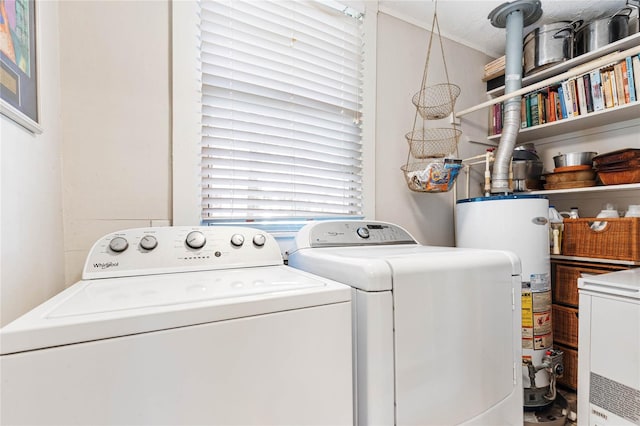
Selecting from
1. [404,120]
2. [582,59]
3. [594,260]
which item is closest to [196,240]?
[404,120]

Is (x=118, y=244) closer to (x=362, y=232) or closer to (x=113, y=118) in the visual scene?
(x=113, y=118)

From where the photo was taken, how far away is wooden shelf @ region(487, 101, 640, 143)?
5.54ft

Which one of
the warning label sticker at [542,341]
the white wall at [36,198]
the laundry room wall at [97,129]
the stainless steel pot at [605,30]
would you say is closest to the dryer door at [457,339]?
the warning label sticker at [542,341]

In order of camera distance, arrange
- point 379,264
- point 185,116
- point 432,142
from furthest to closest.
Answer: point 432,142
point 185,116
point 379,264

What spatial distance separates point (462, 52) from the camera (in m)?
2.26

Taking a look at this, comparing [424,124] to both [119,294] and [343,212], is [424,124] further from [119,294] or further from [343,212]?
[119,294]

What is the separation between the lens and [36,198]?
0.91 metres

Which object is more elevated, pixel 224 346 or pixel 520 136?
pixel 520 136

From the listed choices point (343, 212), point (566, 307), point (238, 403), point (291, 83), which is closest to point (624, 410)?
point (566, 307)

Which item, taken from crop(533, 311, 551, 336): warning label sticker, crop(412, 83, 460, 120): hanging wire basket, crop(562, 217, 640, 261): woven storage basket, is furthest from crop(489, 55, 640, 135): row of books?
crop(533, 311, 551, 336): warning label sticker

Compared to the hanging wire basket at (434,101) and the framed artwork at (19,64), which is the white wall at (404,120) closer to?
the hanging wire basket at (434,101)

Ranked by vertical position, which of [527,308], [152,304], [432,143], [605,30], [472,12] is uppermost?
[472,12]

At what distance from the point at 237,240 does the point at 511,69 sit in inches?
80.7

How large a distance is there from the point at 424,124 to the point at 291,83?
1.00m
